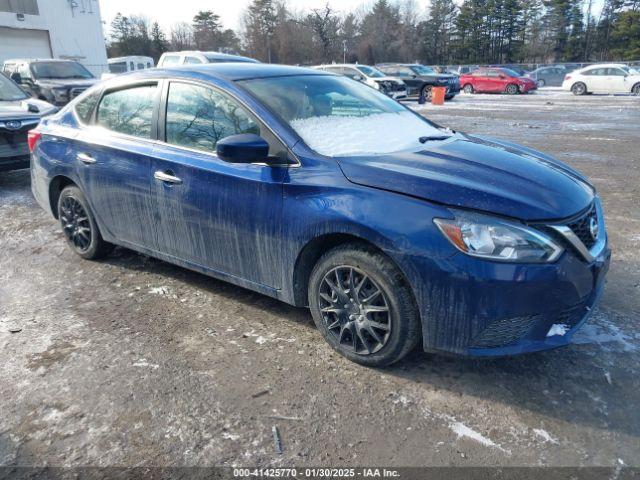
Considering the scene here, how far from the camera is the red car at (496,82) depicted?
1125 inches

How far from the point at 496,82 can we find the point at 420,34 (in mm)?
50735

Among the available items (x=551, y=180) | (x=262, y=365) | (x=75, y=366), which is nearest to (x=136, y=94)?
Result: (x=75, y=366)

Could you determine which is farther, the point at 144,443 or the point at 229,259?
the point at 229,259

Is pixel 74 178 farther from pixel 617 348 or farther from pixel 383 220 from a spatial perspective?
pixel 617 348

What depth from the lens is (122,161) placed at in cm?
388

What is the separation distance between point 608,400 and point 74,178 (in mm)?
4173

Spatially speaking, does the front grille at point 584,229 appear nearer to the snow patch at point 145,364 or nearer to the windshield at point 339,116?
the windshield at point 339,116

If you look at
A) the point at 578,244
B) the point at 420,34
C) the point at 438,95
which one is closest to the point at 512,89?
the point at 438,95

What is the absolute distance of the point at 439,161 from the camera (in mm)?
2973

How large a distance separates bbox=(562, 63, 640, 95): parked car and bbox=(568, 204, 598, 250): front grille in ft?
88.9

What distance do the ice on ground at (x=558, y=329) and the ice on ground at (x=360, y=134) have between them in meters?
1.30

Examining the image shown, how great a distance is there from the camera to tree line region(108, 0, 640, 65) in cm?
6084

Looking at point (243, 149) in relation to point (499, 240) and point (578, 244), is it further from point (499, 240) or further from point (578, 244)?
point (578, 244)

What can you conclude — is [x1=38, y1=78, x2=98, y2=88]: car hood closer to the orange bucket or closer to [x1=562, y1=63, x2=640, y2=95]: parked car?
the orange bucket
